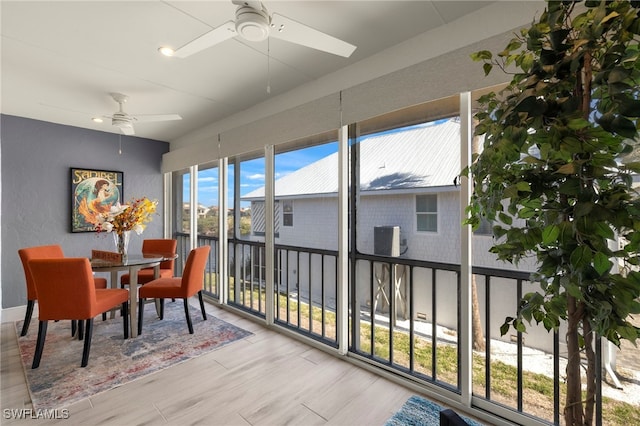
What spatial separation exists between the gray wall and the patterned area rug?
42.4 inches

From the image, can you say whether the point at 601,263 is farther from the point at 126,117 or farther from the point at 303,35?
the point at 126,117

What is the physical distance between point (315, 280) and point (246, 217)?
1347 millimetres

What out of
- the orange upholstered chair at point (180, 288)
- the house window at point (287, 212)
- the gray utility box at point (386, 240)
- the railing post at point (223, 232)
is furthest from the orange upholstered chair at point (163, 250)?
the gray utility box at point (386, 240)

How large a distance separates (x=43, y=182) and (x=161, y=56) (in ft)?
10.1

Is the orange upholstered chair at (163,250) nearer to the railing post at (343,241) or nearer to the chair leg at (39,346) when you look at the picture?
the chair leg at (39,346)

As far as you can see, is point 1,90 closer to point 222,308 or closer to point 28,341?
point 28,341

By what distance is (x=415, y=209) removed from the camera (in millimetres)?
2268

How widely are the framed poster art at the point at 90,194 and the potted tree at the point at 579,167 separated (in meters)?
5.08

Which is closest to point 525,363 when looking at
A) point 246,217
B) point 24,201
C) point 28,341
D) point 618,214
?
point 618,214

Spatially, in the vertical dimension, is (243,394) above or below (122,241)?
below

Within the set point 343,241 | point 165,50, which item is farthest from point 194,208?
point 343,241

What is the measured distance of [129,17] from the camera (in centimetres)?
198

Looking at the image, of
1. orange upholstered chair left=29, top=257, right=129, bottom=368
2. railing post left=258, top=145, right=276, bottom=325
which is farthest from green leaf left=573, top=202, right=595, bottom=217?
orange upholstered chair left=29, top=257, right=129, bottom=368

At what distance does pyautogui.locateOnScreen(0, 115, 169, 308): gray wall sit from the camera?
3863 millimetres
